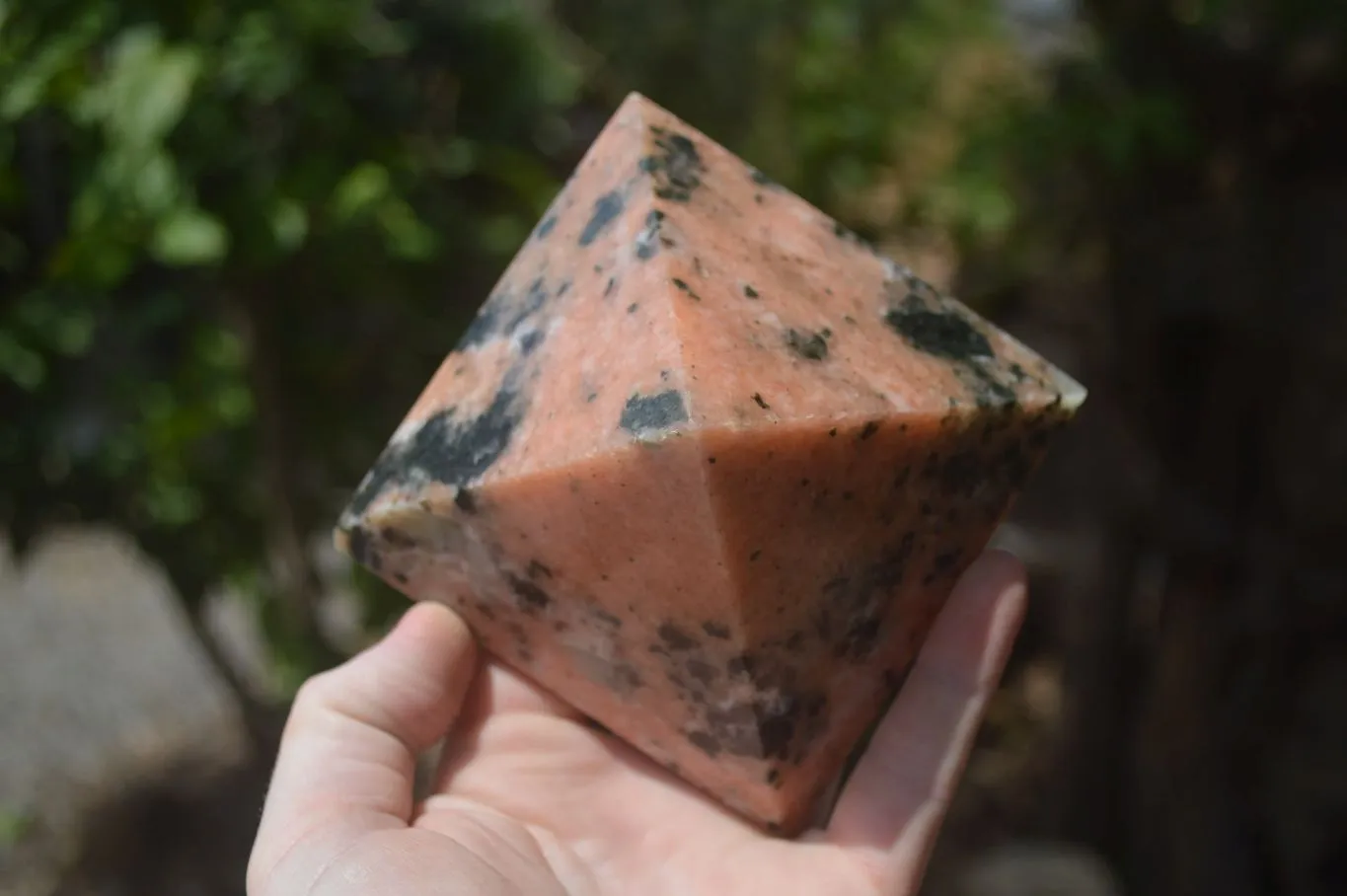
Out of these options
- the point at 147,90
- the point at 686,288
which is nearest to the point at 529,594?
the point at 686,288

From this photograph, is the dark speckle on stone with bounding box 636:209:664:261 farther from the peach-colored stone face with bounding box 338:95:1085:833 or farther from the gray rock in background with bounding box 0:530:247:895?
the gray rock in background with bounding box 0:530:247:895

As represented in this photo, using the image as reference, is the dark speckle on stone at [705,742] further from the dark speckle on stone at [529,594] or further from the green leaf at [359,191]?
the green leaf at [359,191]

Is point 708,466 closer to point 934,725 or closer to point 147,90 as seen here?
point 934,725

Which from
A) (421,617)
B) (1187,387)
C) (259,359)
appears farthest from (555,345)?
(1187,387)

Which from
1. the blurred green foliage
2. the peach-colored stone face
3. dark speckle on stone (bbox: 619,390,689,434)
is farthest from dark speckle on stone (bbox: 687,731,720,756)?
the blurred green foliage

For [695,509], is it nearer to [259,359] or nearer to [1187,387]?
[259,359]
